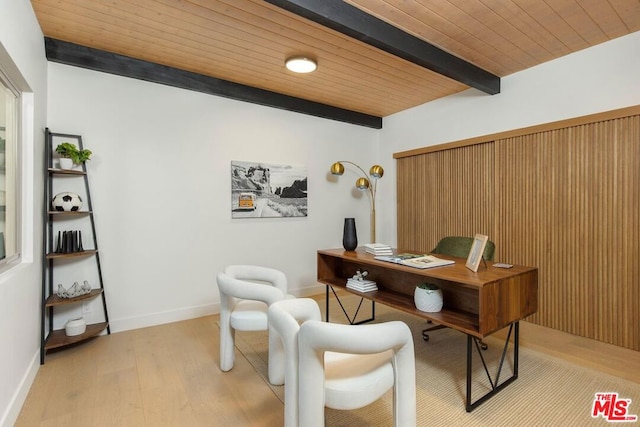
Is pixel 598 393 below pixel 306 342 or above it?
below

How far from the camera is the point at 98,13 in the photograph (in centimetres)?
220

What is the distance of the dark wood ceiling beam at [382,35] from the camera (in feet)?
6.31

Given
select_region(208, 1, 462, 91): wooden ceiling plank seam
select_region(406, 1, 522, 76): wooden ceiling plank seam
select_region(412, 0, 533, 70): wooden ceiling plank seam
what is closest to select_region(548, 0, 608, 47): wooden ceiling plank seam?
select_region(412, 0, 533, 70): wooden ceiling plank seam

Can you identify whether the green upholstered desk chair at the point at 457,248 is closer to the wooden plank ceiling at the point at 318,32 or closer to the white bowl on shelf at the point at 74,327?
the wooden plank ceiling at the point at 318,32

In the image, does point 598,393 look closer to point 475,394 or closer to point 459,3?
point 475,394

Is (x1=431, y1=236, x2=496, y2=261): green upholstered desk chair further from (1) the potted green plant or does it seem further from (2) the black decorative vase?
(1) the potted green plant

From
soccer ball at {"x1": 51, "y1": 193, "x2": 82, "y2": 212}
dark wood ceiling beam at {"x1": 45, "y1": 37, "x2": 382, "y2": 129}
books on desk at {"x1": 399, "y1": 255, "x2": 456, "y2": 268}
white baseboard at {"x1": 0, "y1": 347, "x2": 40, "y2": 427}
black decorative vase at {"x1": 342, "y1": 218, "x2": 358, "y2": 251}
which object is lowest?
white baseboard at {"x1": 0, "y1": 347, "x2": 40, "y2": 427}

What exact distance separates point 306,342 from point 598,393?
200 cm

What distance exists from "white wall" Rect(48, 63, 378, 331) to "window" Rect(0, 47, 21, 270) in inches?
28.9

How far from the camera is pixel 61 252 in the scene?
2.51 meters

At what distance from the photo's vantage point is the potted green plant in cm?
250

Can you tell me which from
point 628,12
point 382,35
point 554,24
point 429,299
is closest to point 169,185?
point 382,35

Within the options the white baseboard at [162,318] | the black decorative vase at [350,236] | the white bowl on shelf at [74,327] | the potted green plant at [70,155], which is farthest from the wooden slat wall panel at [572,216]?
the white bowl on shelf at [74,327]

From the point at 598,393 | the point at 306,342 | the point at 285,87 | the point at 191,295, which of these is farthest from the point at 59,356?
the point at 598,393
